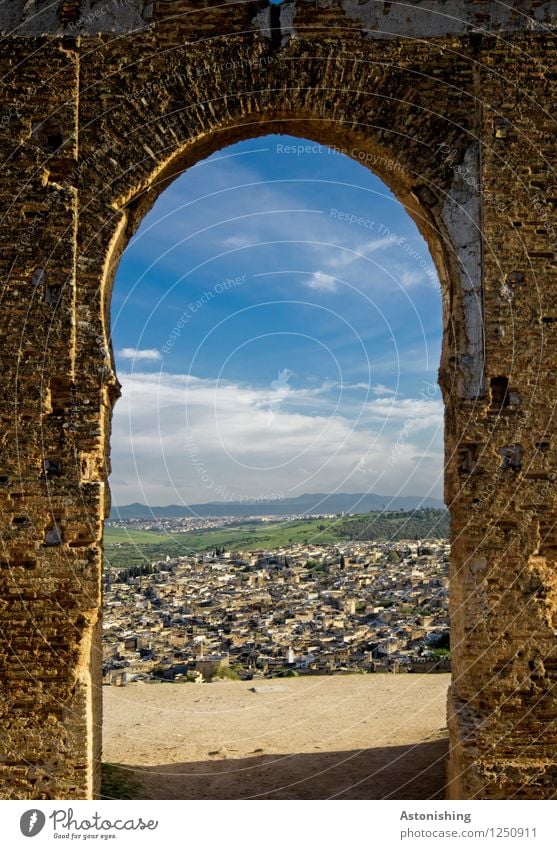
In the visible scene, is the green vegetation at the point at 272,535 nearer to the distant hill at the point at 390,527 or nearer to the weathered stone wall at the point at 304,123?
the distant hill at the point at 390,527

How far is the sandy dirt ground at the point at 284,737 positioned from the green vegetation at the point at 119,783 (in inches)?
5.5

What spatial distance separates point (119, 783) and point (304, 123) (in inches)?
273

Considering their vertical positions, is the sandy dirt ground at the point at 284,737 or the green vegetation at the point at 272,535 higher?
the green vegetation at the point at 272,535

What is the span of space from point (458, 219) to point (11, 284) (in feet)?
13.5

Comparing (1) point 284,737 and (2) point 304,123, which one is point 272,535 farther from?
(2) point 304,123

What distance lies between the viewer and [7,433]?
6547 mm

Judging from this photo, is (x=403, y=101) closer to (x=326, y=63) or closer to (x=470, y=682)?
(x=326, y=63)

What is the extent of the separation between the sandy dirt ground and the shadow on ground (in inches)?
0.5

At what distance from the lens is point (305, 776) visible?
8.35 metres

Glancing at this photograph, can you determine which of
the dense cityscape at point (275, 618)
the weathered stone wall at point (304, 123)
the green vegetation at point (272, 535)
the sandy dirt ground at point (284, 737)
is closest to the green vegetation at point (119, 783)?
the sandy dirt ground at point (284, 737)

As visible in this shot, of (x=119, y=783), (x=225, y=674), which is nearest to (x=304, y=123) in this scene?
(x=119, y=783)

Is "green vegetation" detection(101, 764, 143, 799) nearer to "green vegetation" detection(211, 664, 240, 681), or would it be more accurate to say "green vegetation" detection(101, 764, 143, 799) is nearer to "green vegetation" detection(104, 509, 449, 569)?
"green vegetation" detection(211, 664, 240, 681)

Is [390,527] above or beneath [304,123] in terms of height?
beneath

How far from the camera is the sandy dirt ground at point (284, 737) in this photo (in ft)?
26.1
